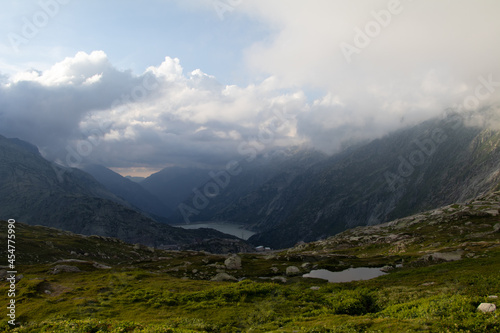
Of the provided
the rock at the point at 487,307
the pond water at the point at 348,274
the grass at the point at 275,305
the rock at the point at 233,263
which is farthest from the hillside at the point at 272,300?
the rock at the point at 233,263

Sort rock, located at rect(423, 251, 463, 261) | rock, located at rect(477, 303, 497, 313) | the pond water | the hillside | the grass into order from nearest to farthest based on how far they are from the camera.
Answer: rock, located at rect(477, 303, 497, 313) < the grass < the hillside < rock, located at rect(423, 251, 463, 261) < the pond water

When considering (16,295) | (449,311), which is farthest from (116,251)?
(449,311)

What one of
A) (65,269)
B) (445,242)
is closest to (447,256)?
(445,242)

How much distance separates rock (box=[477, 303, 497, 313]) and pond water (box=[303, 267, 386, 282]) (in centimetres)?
3889

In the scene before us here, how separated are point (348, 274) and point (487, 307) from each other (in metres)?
45.8

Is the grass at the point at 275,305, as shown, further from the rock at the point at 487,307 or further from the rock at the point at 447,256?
the rock at the point at 447,256

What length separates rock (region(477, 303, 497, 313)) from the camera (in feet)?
65.3

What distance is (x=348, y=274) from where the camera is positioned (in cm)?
6347

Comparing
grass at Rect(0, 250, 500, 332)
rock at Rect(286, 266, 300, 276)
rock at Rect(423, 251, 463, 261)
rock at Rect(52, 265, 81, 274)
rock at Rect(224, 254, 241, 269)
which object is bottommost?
rock at Rect(224, 254, 241, 269)

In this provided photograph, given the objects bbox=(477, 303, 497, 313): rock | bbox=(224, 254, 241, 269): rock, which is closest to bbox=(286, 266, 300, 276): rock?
bbox=(224, 254, 241, 269): rock

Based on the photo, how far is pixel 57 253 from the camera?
9375cm

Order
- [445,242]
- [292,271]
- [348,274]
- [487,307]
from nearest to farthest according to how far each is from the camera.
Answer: [487,307]
[348,274]
[292,271]
[445,242]

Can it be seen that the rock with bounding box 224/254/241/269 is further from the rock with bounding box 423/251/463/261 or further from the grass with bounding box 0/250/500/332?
the rock with bounding box 423/251/463/261

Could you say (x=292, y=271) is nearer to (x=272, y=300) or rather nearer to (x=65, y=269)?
(x=272, y=300)
